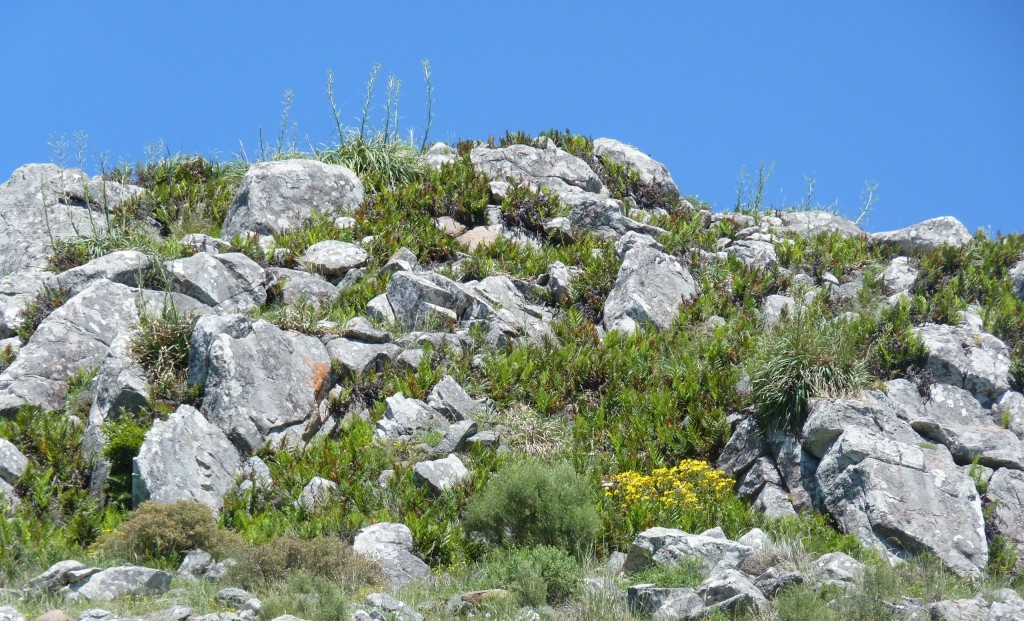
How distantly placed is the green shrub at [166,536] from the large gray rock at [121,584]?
114 centimetres

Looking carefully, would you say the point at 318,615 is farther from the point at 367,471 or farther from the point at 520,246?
the point at 520,246

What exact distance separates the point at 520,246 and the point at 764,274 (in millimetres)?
4852

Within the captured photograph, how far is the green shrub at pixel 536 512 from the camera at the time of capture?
11.6 metres

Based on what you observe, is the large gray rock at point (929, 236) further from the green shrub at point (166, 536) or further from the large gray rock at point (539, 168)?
the green shrub at point (166, 536)

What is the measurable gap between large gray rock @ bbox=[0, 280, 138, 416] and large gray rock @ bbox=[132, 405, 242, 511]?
2.52m

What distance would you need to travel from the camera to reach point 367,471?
1319 cm

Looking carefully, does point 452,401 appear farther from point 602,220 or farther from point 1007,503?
point 602,220

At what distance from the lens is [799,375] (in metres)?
13.9

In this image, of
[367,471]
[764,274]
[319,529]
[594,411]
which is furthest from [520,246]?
[319,529]

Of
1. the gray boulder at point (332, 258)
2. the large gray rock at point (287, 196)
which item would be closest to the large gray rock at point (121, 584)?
the gray boulder at point (332, 258)

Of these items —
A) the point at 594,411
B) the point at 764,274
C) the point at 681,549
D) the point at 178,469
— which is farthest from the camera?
the point at 764,274

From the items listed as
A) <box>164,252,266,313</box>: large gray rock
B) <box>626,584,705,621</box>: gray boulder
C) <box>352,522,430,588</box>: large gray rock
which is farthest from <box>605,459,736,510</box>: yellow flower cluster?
<box>164,252,266,313</box>: large gray rock

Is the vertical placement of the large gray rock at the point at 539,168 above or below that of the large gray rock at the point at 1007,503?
above

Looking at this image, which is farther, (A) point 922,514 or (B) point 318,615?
(A) point 922,514
